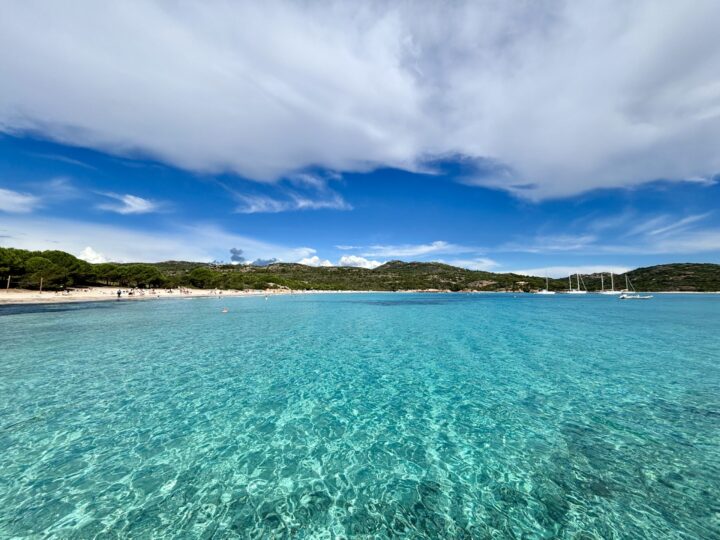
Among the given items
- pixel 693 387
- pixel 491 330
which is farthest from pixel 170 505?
pixel 491 330

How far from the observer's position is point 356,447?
9.74 m

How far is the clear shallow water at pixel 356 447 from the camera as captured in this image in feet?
21.7

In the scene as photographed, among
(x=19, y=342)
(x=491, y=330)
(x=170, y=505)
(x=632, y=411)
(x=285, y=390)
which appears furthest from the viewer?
(x=491, y=330)

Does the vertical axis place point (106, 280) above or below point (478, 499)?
above

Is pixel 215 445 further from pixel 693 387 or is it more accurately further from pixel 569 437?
pixel 693 387

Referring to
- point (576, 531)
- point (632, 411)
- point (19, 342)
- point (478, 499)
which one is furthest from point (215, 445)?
point (19, 342)

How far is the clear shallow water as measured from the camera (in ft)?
Result: 21.7

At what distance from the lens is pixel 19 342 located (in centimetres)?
2391

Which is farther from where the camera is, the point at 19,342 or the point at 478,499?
the point at 19,342

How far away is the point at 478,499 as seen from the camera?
7320mm

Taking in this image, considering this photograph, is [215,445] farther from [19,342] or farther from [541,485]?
[19,342]

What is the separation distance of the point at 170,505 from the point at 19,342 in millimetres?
27490

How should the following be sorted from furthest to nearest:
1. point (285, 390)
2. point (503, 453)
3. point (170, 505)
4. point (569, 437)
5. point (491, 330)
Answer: point (491, 330) < point (285, 390) < point (569, 437) < point (503, 453) < point (170, 505)

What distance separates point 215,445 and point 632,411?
15268 mm
